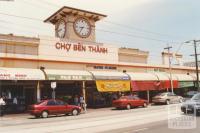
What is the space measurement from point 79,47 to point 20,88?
319 inches

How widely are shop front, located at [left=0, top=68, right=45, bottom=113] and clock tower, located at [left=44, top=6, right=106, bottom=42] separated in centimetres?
903

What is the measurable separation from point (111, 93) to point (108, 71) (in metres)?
3.56

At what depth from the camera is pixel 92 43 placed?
37.6 metres

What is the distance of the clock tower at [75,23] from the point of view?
38.9 metres

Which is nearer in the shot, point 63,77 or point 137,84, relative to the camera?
point 63,77

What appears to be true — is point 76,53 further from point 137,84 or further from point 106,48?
point 137,84

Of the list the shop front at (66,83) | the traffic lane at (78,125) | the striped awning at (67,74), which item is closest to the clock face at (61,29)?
the shop front at (66,83)

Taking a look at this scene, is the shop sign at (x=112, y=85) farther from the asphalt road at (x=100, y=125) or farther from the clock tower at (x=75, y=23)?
the asphalt road at (x=100, y=125)

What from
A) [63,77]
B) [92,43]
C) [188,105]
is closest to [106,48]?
[92,43]

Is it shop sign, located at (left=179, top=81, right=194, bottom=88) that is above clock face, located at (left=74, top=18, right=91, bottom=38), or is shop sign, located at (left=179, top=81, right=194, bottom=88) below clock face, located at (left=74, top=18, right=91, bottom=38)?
below

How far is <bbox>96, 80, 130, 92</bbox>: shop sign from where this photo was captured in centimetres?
3522

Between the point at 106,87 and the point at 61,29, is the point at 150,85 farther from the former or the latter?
the point at 61,29


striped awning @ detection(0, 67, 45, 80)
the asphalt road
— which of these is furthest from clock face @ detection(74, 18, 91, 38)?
the asphalt road

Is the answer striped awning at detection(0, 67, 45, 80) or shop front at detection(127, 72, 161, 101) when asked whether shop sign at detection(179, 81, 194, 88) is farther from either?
striped awning at detection(0, 67, 45, 80)
